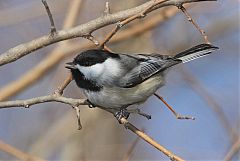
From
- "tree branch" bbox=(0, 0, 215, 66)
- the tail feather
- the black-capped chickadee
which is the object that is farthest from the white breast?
"tree branch" bbox=(0, 0, 215, 66)

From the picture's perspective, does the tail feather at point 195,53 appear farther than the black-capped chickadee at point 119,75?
Yes

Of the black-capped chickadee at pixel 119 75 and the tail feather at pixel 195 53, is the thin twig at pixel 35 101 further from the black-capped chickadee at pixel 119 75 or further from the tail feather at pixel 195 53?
the tail feather at pixel 195 53

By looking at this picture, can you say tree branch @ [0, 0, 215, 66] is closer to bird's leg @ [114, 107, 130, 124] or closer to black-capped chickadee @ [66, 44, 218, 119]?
black-capped chickadee @ [66, 44, 218, 119]

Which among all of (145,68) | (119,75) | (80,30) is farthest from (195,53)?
(80,30)

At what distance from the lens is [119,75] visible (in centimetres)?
236

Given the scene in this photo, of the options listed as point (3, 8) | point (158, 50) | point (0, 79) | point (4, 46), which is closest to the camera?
point (3, 8)

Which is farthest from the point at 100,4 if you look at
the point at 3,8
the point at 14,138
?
the point at 14,138

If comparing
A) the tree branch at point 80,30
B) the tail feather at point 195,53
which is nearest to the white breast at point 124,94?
the tail feather at point 195,53

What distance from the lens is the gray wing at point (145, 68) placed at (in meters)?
2.40

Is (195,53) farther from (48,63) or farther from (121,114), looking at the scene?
(48,63)

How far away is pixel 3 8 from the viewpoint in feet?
10.8

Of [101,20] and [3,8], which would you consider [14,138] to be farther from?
[101,20]

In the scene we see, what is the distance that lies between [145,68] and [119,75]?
181 millimetres

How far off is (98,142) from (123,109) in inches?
81.1
